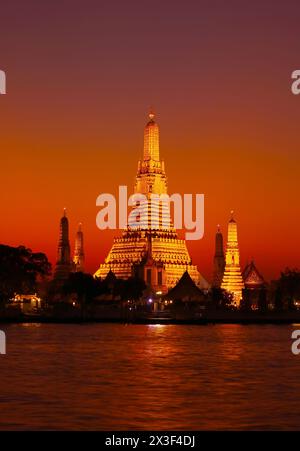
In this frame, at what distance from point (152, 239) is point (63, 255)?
13.3 meters

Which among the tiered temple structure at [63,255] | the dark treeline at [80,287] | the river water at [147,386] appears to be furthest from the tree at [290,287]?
the river water at [147,386]

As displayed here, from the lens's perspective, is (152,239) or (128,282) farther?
(152,239)

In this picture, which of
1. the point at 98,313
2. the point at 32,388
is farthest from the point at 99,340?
the point at 98,313

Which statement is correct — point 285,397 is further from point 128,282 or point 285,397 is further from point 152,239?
point 152,239

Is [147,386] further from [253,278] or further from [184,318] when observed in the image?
[253,278]

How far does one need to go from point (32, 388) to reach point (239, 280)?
106 metres

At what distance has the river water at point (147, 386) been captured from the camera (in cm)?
3161

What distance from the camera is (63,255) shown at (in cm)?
14262

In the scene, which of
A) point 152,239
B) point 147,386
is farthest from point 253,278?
point 147,386

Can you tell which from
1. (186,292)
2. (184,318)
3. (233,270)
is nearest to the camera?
(184,318)
